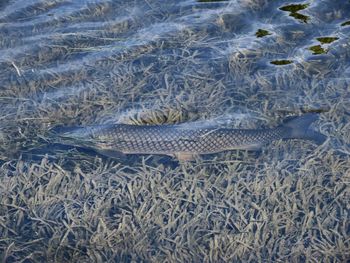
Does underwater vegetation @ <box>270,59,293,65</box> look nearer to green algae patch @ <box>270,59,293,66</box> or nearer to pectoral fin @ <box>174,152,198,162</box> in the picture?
green algae patch @ <box>270,59,293,66</box>

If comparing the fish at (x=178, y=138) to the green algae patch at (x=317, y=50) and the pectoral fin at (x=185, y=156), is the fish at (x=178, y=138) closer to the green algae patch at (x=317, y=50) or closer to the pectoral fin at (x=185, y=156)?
the pectoral fin at (x=185, y=156)

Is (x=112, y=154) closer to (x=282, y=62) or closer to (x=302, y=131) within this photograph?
(x=302, y=131)

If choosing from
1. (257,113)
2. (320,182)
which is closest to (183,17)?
(257,113)

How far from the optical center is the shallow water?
194 inches

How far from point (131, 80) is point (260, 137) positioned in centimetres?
161

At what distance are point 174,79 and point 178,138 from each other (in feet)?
3.47

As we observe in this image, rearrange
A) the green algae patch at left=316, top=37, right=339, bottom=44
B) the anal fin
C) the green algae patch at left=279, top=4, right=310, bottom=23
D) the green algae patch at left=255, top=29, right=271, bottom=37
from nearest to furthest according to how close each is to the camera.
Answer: the anal fin < the green algae patch at left=316, top=37, right=339, bottom=44 < the green algae patch at left=255, top=29, right=271, bottom=37 < the green algae patch at left=279, top=4, right=310, bottom=23

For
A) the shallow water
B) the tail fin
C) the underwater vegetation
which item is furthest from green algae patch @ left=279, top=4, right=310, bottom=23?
the tail fin

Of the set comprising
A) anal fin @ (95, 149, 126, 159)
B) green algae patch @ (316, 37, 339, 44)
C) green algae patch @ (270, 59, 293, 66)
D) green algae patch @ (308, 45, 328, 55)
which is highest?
green algae patch @ (316, 37, 339, 44)

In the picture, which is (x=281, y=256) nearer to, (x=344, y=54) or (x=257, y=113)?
(x=257, y=113)

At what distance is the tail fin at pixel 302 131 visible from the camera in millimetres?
5082

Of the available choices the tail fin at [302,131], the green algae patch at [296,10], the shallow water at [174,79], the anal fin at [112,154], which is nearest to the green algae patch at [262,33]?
the shallow water at [174,79]

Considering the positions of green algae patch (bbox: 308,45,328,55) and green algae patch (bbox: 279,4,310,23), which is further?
green algae patch (bbox: 279,4,310,23)

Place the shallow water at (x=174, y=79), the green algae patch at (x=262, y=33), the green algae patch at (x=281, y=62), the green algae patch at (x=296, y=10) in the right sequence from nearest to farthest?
the shallow water at (x=174, y=79) < the green algae patch at (x=281, y=62) < the green algae patch at (x=262, y=33) < the green algae patch at (x=296, y=10)
